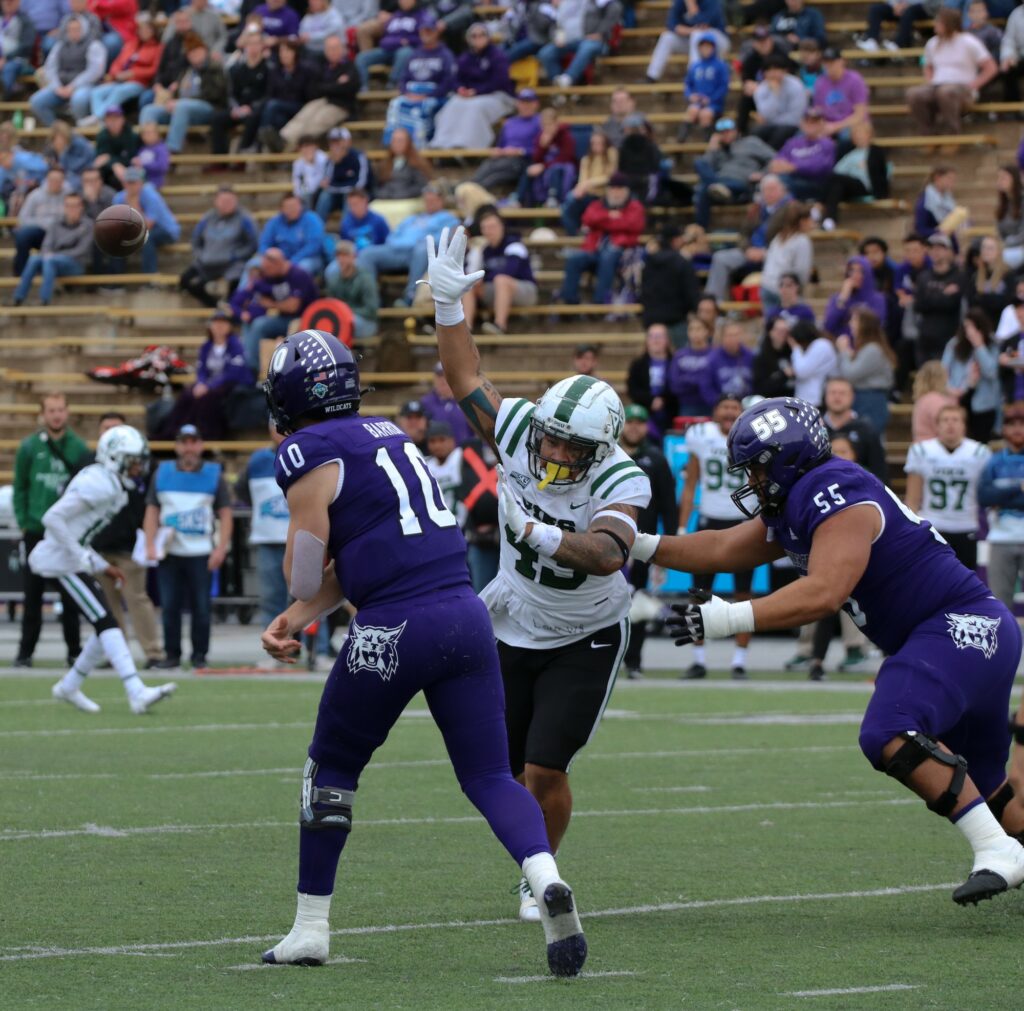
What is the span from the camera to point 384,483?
5.75 metres

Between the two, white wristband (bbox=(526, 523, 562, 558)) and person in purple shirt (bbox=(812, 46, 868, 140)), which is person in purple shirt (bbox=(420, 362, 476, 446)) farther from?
white wristband (bbox=(526, 523, 562, 558))

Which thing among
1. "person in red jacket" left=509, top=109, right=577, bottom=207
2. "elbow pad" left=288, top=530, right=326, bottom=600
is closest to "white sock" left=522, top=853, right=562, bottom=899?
"elbow pad" left=288, top=530, right=326, bottom=600

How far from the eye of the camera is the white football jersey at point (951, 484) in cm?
1486

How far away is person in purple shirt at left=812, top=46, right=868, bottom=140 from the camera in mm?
20703

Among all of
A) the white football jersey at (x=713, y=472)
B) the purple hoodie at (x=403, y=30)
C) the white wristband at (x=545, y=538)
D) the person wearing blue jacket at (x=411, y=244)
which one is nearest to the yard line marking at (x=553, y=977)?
the white wristband at (x=545, y=538)

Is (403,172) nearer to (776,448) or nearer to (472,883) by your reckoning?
(472,883)

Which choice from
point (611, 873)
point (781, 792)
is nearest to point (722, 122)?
point (781, 792)

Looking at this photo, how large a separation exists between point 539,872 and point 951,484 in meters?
9.94

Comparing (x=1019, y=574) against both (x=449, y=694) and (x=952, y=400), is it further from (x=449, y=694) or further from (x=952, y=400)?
→ (x=449, y=694)

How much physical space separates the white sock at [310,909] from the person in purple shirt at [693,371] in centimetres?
1269

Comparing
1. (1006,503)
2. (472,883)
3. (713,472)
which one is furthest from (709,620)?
(713,472)

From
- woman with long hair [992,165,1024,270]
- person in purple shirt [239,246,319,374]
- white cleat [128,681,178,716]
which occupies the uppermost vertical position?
woman with long hair [992,165,1024,270]

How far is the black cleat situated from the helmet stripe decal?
1.79 meters

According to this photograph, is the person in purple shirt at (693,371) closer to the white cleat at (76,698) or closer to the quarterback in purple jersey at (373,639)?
the white cleat at (76,698)
